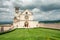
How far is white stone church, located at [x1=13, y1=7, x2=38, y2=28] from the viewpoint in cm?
5888

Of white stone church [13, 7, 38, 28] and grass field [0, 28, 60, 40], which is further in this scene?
white stone church [13, 7, 38, 28]

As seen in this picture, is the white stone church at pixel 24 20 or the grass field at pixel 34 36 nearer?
the grass field at pixel 34 36

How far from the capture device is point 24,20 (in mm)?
60531

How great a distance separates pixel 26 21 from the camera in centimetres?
6050

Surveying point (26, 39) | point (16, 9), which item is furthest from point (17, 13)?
point (26, 39)

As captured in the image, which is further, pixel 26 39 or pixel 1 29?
pixel 1 29

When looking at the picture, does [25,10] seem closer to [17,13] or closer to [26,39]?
[17,13]

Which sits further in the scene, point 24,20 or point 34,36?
point 24,20

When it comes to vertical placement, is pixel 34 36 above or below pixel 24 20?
below

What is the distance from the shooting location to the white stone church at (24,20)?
58.9m

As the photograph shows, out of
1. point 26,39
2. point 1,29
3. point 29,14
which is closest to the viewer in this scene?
point 26,39

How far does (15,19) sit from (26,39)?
106 feet

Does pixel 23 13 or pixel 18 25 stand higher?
pixel 23 13

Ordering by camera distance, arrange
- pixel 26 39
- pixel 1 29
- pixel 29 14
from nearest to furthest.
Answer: pixel 26 39, pixel 1 29, pixel 29 14
